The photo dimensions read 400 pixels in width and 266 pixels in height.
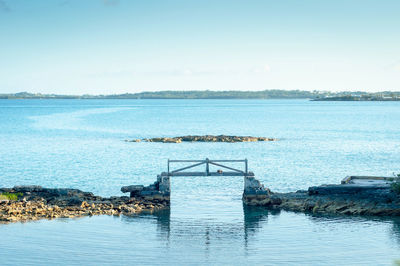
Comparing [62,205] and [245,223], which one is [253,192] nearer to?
[245,223]

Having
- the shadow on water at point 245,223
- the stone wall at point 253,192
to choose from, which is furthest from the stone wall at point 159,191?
the stone wall at point 253,192

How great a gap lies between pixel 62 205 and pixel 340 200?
14.2m

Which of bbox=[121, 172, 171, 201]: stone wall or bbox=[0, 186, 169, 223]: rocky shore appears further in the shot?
bbox=[121, 172, 171, 201]: stone wall

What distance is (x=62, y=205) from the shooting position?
98.3 ft

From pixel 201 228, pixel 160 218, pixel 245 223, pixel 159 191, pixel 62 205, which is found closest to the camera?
pixel 201 228

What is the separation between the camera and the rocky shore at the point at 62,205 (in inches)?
1099

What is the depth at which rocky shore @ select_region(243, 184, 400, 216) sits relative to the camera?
29.0 m

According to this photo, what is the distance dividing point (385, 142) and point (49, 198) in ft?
194

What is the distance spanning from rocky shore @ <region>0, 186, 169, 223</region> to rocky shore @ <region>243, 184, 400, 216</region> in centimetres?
570

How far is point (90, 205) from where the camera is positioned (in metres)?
29.8

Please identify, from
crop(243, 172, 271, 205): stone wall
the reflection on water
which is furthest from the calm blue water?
crop(243, 172, 271, 205): stone wall

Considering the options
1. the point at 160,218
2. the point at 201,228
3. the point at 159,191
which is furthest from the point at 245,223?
the point at 159,191

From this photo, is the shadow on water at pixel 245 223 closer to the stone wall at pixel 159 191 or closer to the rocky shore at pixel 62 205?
the rocky shore at pixel 62 205

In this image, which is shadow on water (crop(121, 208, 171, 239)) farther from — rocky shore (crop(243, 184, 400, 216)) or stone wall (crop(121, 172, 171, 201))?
rocky shore (crop(243, 184, 400, 216))
